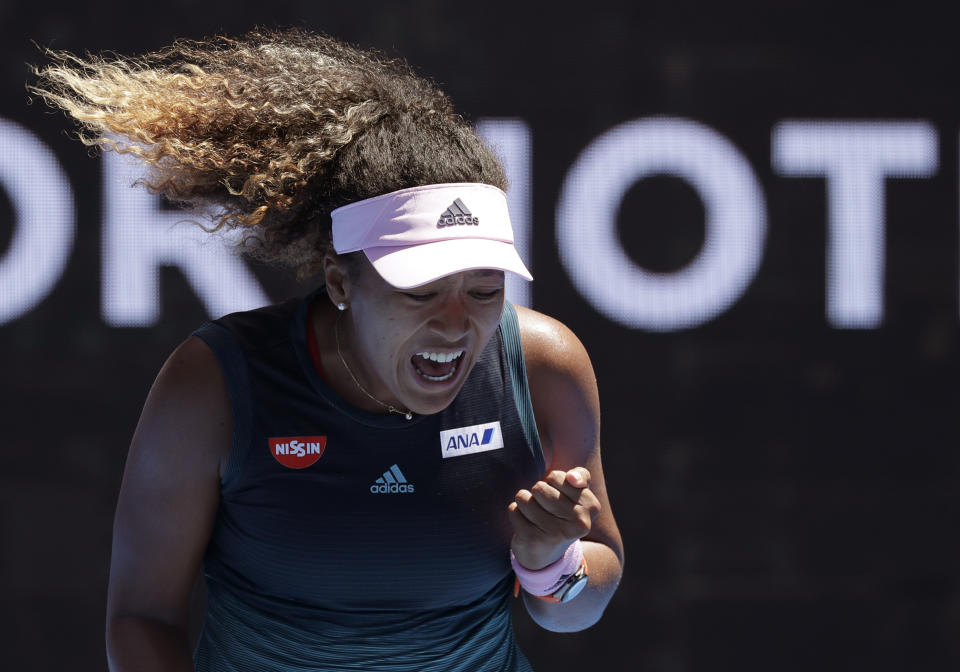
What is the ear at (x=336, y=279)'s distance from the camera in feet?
5.45

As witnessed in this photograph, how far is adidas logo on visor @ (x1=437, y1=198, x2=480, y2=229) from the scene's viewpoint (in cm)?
156

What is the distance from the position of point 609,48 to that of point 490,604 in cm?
187

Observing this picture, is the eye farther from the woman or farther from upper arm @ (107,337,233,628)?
upper arm @ (107,337,233,628)

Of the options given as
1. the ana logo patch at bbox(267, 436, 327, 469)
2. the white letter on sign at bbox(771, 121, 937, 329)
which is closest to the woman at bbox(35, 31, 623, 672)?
the ana logo patch at bbox(267, 436, 327, 469)

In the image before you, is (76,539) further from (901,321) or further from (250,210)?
(901,321)

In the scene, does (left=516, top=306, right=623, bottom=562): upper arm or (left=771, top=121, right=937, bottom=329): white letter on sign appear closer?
(left=516, top=306, right=623, bottom=562): upper arm

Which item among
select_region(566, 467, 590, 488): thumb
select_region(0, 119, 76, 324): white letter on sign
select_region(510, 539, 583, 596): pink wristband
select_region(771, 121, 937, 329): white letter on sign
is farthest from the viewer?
select_region(771, 121, 937, 329): white letter on sign

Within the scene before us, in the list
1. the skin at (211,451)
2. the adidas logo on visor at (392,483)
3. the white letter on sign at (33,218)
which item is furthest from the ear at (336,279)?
the white letter on sign at (33,218)

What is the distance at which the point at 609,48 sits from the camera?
3.22 metres

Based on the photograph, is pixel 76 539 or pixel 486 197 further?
pixel 76 539

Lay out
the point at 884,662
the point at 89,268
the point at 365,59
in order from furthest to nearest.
A: the point at 884,662 → the point at 89,268 → the point at 365,59

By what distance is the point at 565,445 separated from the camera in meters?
1.78

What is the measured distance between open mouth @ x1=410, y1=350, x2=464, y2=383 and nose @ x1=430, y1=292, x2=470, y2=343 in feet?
0.12

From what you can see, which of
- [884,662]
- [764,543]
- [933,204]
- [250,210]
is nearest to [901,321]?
[933,204]
